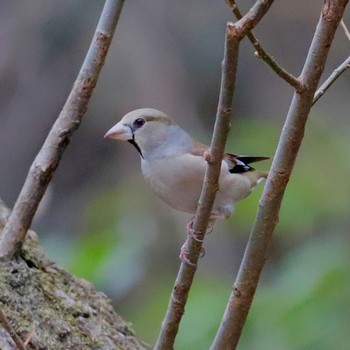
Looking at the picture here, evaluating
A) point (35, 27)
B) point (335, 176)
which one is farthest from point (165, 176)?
point (35, 27)

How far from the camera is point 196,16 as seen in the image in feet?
19.1

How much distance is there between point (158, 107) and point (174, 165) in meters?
2.89

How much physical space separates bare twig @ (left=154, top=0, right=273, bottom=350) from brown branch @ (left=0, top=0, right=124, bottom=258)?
0.51 m

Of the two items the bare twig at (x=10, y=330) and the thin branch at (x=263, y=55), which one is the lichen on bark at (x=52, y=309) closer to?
the bare twig at (x=10, y=330)

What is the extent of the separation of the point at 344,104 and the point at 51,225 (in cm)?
189

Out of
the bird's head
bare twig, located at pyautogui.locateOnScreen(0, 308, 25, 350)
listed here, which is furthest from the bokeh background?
bare twig, located at pyautogui.locateOnScreen(0, 308, 25, 350)

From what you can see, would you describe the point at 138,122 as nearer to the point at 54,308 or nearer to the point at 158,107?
the point at 54,308

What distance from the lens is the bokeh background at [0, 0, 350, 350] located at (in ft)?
12.8

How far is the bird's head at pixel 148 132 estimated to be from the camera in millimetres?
2297

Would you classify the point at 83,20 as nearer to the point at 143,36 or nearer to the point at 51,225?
the point at 143,36

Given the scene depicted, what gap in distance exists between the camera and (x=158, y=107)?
5125mm

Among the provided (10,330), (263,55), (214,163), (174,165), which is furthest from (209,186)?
(174,165)

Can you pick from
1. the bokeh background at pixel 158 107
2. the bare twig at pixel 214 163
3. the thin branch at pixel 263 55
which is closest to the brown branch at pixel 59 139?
the bare twig at pixel 214 163

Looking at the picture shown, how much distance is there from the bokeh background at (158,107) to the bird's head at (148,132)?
992 millimetres
